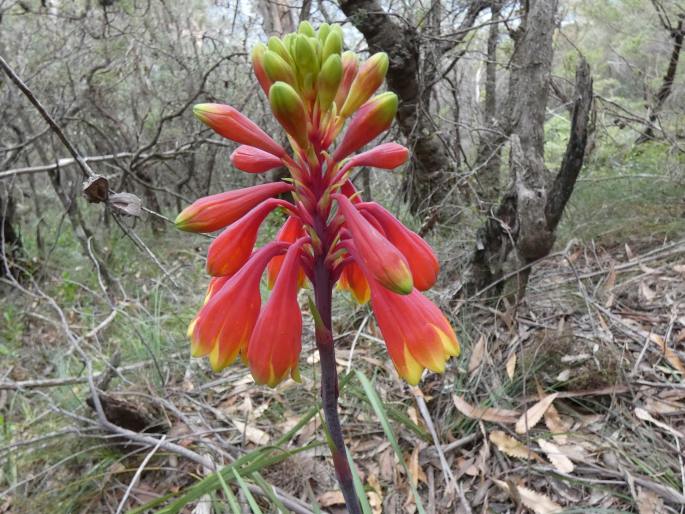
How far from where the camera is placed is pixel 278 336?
3.71 feet

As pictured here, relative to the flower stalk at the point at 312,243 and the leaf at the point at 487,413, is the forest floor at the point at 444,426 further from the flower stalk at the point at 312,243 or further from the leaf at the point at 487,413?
the flower stalk at the point at 312,243

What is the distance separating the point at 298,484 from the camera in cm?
228

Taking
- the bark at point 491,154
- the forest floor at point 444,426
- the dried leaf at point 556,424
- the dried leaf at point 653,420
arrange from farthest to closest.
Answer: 1. the bark at point 491,154
2. the dried leaf at point 556,424
3. the dried leaf at point 653,420
4. the forest floor at point 444,426

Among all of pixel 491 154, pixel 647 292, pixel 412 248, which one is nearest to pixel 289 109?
pixel 412 248

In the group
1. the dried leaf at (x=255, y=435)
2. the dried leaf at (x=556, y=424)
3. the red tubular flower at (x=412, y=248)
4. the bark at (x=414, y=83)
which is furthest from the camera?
the bark at (x=414, y=83)

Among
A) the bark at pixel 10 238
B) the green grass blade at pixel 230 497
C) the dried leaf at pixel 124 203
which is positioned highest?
the dried leaf at pixel 124 203

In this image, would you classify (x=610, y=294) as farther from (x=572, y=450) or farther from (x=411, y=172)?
(x=411, y=172)

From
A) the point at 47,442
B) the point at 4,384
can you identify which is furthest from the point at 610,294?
→ the point at 4,384

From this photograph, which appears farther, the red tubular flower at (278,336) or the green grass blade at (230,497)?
the green grass blade at (230,497)

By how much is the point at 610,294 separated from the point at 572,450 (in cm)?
133

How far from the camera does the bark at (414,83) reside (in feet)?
13.3

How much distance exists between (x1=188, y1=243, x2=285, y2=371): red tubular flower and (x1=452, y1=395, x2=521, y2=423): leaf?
151cm

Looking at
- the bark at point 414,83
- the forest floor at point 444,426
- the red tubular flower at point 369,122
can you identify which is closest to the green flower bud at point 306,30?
the red tubular flower at point 369,122

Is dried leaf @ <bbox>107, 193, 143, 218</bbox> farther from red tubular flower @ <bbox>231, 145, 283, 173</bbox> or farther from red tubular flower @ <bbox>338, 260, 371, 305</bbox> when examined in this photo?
red tubular flower @ <bbox>338, 260, 371, 305</bbox>
